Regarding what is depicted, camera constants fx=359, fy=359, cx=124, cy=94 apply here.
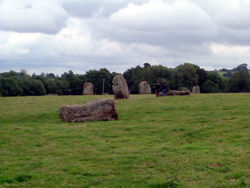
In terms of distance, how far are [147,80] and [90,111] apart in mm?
65934

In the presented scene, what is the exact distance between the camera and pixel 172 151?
12.6 m

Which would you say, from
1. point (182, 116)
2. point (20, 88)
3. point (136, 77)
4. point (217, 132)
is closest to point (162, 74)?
point (136, 77)

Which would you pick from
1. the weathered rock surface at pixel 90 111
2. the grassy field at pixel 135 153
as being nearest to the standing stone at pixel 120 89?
the weathered rock surface at pixel 90 111

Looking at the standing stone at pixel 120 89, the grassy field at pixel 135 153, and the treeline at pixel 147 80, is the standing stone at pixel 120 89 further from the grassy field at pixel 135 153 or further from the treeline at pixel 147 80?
the treeline at pixel 147 80

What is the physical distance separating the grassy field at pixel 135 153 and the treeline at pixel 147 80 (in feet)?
191

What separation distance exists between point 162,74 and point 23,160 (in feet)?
249

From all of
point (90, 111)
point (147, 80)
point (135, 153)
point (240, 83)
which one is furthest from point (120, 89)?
point (240, 83)

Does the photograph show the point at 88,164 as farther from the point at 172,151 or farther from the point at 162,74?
the point at 162,74

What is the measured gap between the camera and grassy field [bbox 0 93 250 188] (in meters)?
9.38

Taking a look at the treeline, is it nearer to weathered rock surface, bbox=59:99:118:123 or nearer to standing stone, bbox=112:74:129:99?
standing stone, bbox=112:74:129:99

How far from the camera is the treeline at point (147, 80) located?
7994 cm

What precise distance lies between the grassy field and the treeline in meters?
58.1

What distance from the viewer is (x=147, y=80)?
86938 mm

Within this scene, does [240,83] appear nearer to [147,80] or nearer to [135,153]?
[147,80]
